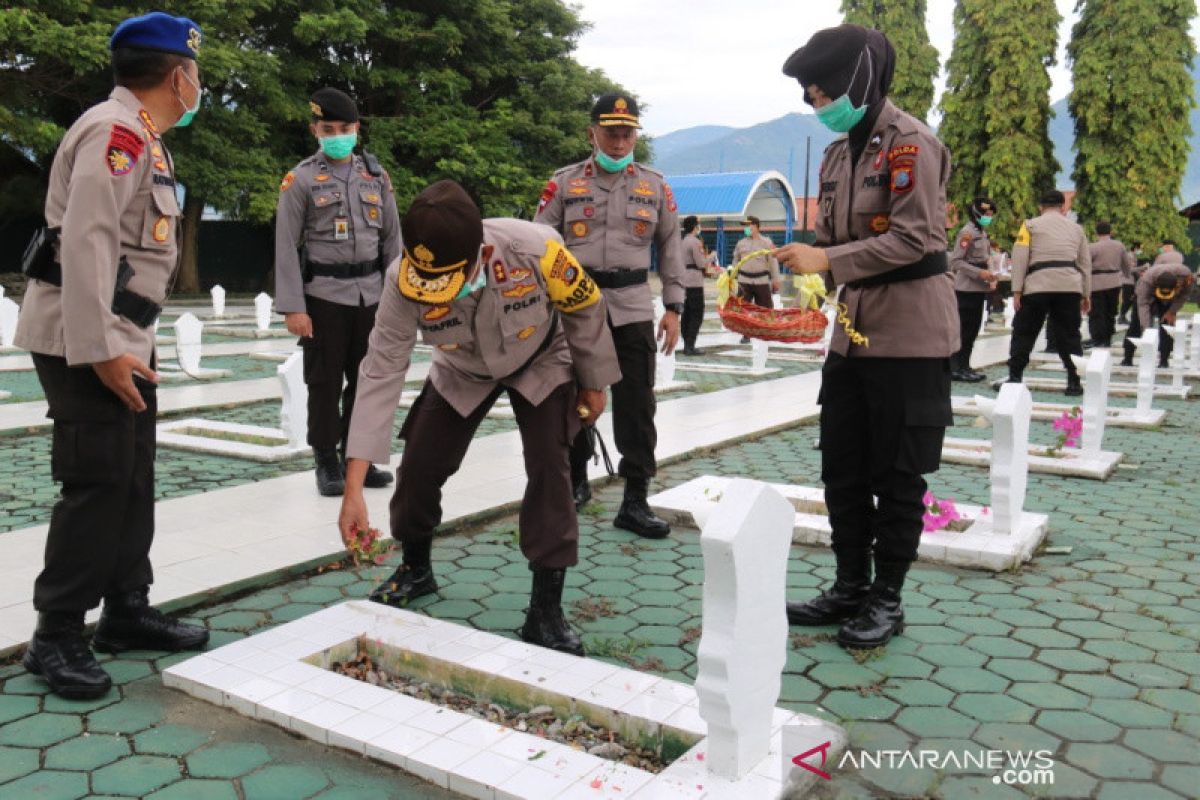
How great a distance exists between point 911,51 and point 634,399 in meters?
37.5

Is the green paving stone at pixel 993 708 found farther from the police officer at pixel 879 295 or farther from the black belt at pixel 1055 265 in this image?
the black belt at pixel 1055 265

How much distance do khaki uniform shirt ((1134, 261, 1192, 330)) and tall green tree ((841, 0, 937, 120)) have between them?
25563 millimetres

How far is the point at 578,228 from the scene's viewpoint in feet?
17.1

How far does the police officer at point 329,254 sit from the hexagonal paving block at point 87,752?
9.28ft

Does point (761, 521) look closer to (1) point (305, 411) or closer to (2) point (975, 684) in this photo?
(2) point (975, 684)

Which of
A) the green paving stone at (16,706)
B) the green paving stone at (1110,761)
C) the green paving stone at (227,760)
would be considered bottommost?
the green paving stone at (227,760)

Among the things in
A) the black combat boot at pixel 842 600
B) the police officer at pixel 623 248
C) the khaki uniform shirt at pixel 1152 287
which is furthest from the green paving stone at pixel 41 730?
the khaki uniform shirt at pixel 1152 287

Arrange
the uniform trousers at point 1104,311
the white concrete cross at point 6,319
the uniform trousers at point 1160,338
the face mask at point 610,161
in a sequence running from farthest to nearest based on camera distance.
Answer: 1. the uniform trousers at point 1104,311
2. the uniform trousers at point 1160,338
3. the white concrete cross at point 6,319
4. the face mask at point 610,161

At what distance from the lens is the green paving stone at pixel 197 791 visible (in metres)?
2.63

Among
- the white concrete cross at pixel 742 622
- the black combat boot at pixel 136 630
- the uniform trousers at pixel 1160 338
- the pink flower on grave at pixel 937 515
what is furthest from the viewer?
the uniform trousers at pixel 1160 338

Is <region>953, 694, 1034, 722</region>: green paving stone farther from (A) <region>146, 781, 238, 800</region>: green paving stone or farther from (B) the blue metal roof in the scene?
(B) the blue metal roof

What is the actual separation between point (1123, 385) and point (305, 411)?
9.58 m

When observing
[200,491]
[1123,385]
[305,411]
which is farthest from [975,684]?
[1123,385]

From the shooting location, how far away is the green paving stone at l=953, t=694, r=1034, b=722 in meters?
3.14
